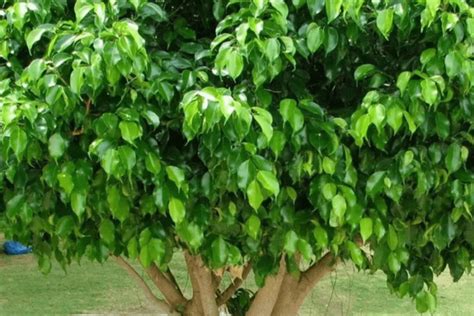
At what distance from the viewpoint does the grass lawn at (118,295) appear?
6391mm

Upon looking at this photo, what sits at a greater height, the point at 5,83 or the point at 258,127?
the point at 5,83

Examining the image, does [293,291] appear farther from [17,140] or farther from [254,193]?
[17,140]

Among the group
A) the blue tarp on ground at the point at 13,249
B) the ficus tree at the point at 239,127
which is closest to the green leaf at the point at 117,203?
the ficus tree at the point at 239,127

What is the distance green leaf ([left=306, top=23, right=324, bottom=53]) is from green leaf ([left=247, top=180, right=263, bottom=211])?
13.9 inches

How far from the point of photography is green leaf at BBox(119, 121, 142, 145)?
1.70m

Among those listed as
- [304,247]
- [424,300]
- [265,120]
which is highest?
[265,120]

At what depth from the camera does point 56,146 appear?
1.76 m

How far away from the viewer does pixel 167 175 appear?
5.95 feet

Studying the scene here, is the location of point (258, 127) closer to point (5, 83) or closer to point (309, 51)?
point (309, 51)

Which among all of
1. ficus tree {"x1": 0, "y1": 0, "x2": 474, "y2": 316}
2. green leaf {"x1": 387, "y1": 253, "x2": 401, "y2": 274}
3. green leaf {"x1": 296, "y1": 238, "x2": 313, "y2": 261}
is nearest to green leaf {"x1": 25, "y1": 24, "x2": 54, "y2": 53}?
ficus tree {"x1": 0, "y1": 0, "x2": 474, "y2": 316}

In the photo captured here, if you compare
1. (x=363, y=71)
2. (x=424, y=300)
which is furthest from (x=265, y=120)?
(x=424, y=300)

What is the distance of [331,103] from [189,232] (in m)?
0.57

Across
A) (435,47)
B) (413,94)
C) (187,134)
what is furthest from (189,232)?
(435,47)

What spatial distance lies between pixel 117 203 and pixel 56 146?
0.22 m
